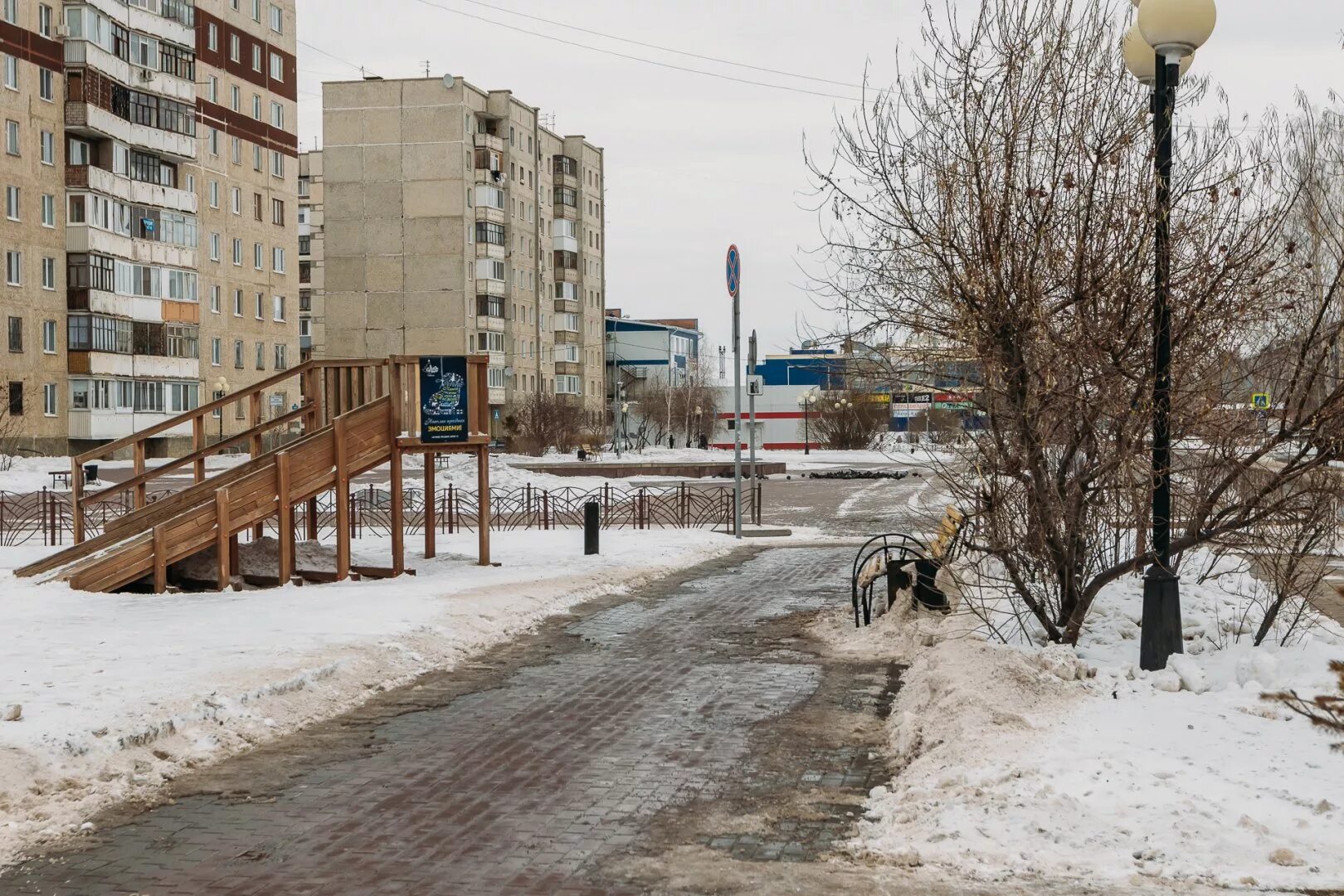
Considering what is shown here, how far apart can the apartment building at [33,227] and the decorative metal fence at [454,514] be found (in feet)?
77.8

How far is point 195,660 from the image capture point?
1059cm

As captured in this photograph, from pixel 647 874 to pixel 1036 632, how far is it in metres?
5.31

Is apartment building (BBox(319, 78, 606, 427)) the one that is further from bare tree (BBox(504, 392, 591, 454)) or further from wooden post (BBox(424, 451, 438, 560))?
wooden post (BBox(424, 451, 438, 560))

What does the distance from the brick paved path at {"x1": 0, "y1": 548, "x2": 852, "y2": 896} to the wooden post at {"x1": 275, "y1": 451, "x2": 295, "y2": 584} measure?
4.40 metres

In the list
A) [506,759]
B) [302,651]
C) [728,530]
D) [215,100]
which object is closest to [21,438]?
[215,100]

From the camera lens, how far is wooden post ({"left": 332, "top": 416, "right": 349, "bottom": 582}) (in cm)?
1587

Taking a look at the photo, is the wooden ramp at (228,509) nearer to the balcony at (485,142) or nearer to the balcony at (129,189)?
the balcony at (129,189)

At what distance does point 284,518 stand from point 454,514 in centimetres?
1434

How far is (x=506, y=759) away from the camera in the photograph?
27.4ft

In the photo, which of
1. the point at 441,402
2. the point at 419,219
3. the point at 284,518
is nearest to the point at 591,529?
the point at 441,402

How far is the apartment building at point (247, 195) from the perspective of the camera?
229ft

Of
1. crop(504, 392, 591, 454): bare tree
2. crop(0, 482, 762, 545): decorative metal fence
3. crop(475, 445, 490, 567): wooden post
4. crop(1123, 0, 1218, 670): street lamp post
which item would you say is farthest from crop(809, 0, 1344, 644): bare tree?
crop(504, 392, 591, 454): bare tree

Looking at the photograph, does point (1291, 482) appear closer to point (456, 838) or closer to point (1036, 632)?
point (1036, 632)

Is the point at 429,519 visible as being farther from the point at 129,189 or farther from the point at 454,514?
the point at 129,189
